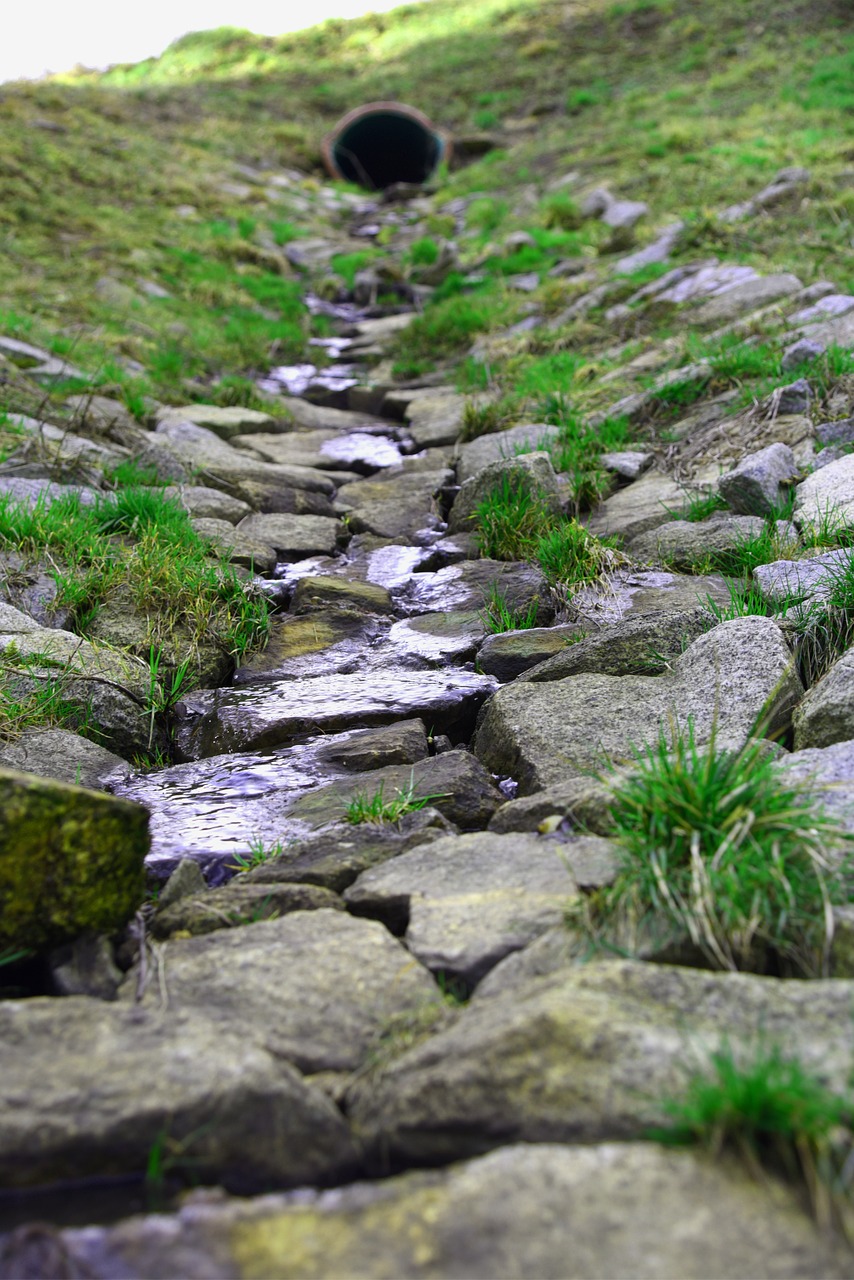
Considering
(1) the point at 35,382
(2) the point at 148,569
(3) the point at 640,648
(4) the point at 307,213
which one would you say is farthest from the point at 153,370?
(4) the point at 307,213

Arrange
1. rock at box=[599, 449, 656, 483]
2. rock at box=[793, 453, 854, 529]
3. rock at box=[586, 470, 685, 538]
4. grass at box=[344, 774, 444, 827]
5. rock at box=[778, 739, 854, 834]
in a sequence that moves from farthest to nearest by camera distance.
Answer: rock at box=[599, 449, 656, 483]
rock at box=[586, 470, 685, 538]
rock at box=[793, 453, 854, 529]
grass at box=[344, 774, 444, 827]
rock at box=[778, 739, 854, 834]

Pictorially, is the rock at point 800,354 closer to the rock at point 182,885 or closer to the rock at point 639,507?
the rock at point 639,507

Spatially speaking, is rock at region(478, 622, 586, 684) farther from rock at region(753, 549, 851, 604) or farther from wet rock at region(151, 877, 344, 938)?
wet rock at region(151, 877, 344, 938)

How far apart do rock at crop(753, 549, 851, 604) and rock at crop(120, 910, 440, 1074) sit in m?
1.87

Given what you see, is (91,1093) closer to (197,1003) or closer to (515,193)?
(197,1003)

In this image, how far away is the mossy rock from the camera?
1928mm

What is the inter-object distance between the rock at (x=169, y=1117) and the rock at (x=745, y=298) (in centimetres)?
594

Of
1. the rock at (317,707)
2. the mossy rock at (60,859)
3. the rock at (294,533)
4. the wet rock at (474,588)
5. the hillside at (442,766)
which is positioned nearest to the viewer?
the hillside at (442,766)

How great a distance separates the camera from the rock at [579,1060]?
1513 millimetres

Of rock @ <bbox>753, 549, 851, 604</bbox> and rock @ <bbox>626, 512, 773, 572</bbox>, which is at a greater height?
rock @ <bbox>626, 512, 773, 572</bbox>

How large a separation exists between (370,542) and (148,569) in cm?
134

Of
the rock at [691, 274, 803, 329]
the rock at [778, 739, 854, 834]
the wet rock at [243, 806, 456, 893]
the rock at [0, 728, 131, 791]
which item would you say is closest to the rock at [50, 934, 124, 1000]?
the wet rock at [243, 806, 456, 893]

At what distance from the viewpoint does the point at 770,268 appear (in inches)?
269

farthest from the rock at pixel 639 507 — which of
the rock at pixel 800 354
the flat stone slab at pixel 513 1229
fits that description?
→ the flat stone slab at pixel 513 1229
